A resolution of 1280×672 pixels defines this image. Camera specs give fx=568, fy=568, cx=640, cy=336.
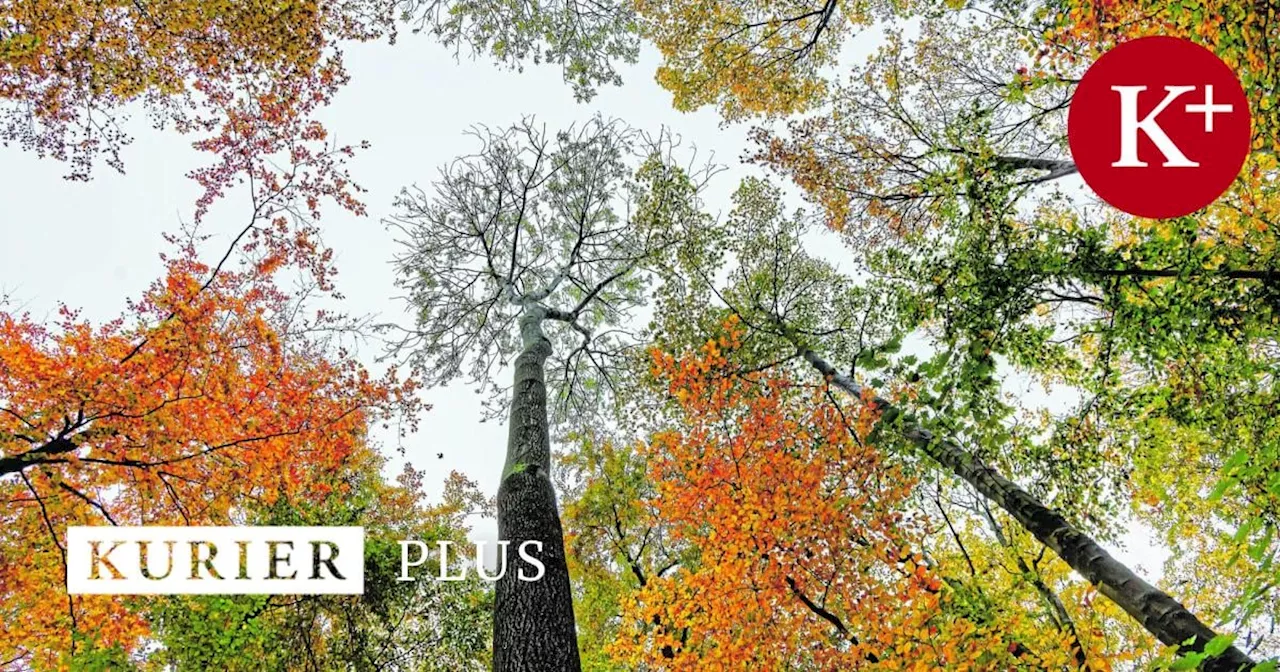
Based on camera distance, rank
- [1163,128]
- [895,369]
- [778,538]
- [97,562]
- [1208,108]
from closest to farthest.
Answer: [895,369]
[1208,108]
[1163,128]
[97,562]
[778,538]

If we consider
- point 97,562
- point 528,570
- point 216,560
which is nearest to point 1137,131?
point 528,570

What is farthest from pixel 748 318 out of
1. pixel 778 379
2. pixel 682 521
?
pixel 682 521

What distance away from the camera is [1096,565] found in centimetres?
→ 478

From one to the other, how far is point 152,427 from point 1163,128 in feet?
37.4

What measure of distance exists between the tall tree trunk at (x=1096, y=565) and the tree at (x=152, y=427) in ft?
26.4

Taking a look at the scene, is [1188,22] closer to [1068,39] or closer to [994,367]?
[1068,39]

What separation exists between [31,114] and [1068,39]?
39.4 ft

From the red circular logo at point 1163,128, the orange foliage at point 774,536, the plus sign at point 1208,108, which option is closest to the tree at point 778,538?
the orange foliage at point 774,536

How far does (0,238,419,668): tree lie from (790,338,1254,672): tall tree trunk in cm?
805

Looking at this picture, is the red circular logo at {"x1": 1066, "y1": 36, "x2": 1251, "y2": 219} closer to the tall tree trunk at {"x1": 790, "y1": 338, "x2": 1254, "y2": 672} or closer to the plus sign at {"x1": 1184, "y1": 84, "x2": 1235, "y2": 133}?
the plus sign at {"x1": 1184, "y1": 84, "x2": 1235, "y2": 133}

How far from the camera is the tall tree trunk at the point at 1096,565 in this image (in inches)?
152

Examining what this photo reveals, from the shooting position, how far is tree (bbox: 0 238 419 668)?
6.25 meters

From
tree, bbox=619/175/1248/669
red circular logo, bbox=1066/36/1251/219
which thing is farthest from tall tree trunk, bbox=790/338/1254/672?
red circular logo, bbox=1066/36/1251/219

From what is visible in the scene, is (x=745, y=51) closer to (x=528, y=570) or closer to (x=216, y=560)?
(x=528, y=570)
